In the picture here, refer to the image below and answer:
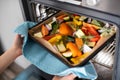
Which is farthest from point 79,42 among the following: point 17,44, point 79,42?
point 17,44

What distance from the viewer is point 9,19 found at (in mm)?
1267

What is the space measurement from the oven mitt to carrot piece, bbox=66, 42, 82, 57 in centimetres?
6

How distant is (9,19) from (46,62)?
21.4 inches

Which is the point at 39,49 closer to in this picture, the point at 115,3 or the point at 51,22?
the point at 51,22

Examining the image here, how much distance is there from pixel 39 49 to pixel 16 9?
13.6 inches

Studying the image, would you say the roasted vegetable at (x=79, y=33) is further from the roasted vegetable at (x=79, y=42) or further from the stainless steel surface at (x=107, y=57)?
the stainless steel surface at (x=107, y=57)

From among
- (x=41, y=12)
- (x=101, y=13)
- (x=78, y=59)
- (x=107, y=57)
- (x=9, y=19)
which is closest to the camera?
(x=101, y=13)

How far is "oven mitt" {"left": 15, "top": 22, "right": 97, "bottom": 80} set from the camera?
2.29 feet

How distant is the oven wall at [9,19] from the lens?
1.14 meters

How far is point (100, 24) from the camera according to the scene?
0.86 metres

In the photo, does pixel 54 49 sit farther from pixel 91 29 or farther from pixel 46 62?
pixel 91 29

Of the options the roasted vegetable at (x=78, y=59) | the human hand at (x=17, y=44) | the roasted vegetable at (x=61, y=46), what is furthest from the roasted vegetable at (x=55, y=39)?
the human hand at (x=17, y=44)

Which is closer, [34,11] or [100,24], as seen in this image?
[100,24]

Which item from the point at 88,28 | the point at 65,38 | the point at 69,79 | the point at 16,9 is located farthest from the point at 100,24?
the point at 16,9
